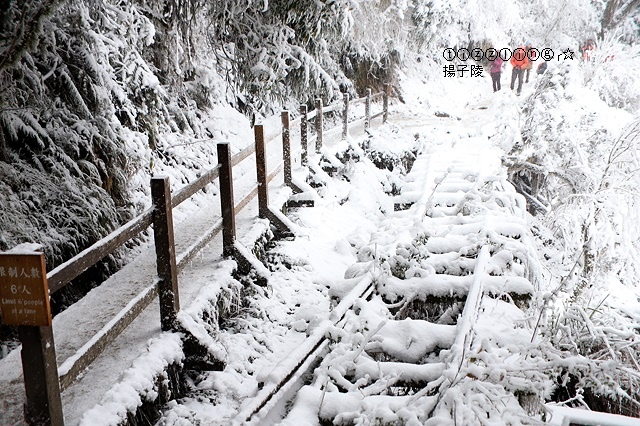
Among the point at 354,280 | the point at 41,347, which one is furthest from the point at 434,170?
the point at 41,347

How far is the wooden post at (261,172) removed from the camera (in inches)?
295

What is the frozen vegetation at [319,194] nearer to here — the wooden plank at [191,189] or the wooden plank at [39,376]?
the wooden plank at [39,376]

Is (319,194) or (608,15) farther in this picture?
(608,15)

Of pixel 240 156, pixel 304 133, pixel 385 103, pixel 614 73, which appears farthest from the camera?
pixel 385 103

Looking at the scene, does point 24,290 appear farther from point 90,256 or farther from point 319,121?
point 319,121

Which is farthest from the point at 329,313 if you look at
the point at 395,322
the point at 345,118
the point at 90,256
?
the point at 345,118

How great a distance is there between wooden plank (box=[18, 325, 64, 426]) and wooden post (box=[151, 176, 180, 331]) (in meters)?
1.52

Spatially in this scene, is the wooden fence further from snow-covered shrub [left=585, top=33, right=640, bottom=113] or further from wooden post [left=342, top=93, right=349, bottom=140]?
snow-covered shrub [left=585, top=33, right=640, bottom=113]

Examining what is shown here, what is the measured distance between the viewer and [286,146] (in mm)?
9180

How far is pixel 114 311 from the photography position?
4.75 metres

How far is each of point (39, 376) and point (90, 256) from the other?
793mm

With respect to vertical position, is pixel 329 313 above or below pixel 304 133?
below

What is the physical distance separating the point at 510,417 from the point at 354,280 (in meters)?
2.53

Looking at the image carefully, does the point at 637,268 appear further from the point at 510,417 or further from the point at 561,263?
the point at 510,417
